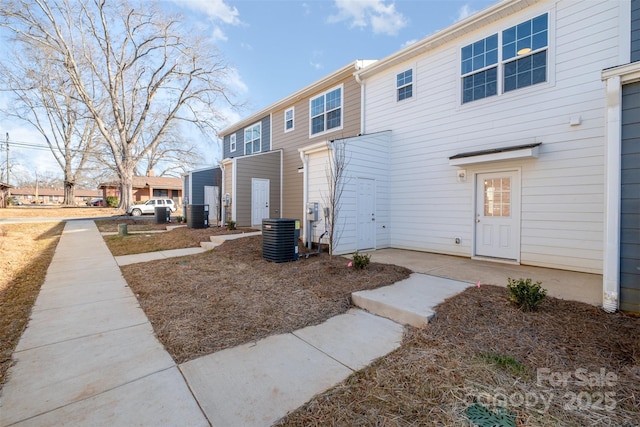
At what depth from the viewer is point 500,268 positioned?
557cm

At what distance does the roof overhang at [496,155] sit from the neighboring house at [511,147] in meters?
0.02

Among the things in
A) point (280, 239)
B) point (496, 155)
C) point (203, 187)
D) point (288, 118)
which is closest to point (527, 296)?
point (496, 155)

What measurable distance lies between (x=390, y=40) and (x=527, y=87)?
7342 millimetres

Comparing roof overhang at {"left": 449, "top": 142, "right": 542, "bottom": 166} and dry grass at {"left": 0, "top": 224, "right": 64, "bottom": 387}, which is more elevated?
roof overhang at {"left": 449, "top": 142, "right": 542, "bottom": 166}

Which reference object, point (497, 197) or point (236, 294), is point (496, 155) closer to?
point (497, 197)

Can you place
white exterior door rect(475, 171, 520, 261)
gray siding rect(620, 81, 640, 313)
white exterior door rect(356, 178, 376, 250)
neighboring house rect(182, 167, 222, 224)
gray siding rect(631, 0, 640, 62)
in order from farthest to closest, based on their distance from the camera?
1. neighboring house rect(182, 167, 222, 224)
2. white exterior door rect(356, 178, 376, 250)
3. white exterior door rect(475, 171, 520, 261)
4. gray siding rect(631, 0, 640, 62)
5. gray siding rect(620, 81, 640, 313)

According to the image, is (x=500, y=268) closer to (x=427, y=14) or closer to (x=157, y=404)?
(x=157, y=404)

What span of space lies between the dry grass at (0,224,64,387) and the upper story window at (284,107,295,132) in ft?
28.6

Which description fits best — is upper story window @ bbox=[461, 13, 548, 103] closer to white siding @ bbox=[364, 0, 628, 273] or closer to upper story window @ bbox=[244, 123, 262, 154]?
white siding @ bbox=[364, 0, 628, 273]

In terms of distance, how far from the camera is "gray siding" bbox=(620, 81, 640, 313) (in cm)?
325

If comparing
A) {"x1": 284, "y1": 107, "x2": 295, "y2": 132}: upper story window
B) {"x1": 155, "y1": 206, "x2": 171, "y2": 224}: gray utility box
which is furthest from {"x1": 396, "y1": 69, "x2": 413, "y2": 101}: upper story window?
{"x1": 155, "y1": 206, "x2": 171, "y2": 224}: gray utility box

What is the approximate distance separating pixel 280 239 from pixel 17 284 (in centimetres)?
451

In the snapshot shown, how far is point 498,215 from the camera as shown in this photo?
20.5ft

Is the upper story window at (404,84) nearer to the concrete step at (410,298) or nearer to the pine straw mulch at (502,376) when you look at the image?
the concrete step at (410,298)
